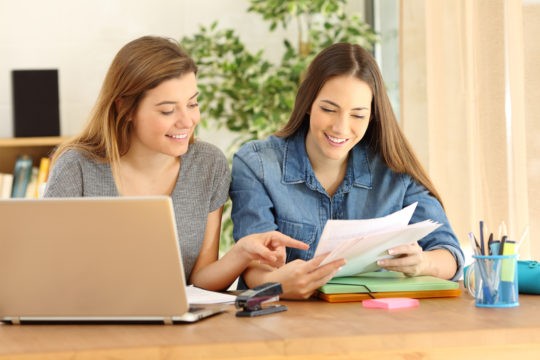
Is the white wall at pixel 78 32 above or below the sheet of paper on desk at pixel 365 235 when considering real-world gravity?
above

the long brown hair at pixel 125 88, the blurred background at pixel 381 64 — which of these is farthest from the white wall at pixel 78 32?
the long brown hair at pixel 125 88

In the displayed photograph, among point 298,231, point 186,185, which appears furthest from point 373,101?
point 186,185

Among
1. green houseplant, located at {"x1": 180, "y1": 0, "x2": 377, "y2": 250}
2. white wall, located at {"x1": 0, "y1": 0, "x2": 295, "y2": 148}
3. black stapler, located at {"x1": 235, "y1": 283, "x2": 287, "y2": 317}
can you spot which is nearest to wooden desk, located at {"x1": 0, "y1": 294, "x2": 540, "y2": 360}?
black stapler, located at {"x1": 235, "y1": 283, "x2": 287, "y2": 317}

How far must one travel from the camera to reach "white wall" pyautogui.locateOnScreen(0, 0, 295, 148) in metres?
4.25

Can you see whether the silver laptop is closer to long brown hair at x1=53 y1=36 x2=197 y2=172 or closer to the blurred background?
long brown hair at x1=53 y1=36 x2=197 y2=172

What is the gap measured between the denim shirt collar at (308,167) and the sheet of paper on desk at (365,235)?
1.56ft

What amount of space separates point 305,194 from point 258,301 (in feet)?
2.13

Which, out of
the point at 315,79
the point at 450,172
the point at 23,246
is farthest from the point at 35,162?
the point at 23,246

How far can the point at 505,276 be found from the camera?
1.71 meters

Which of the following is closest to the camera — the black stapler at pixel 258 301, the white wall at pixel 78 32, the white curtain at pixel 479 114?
the black stapler at pixel 258 301

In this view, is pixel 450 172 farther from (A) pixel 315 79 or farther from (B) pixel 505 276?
(B) pixel 505 276

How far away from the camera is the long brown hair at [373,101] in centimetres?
225

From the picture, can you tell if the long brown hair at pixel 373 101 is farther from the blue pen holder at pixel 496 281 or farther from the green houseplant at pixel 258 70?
the green houseplant at pixel 258 70

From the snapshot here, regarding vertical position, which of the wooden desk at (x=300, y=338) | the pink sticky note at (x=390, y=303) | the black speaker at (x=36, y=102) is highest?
the black speaker at (x=36, y=102)
